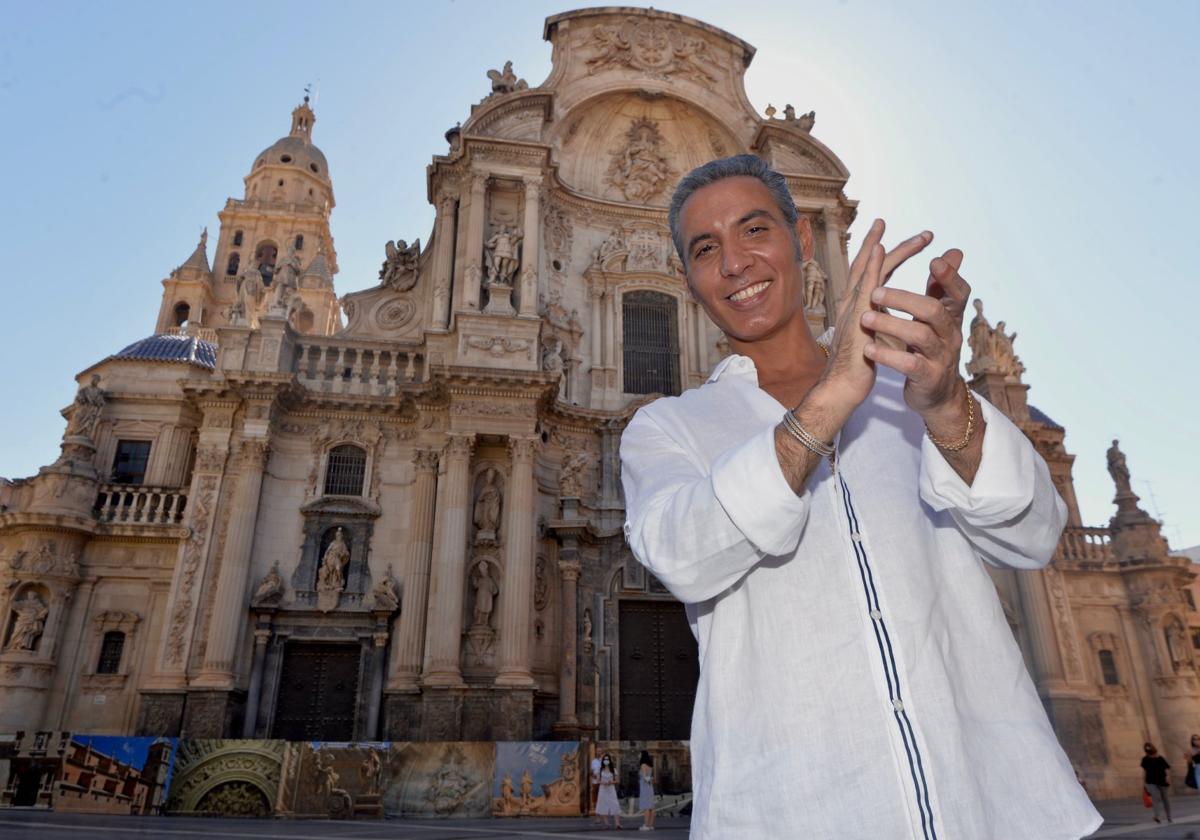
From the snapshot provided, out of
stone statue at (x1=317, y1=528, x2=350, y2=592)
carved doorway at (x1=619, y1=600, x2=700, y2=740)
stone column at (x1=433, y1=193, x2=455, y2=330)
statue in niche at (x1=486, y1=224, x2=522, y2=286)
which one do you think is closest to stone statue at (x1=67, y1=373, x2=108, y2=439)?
stone statue at (x1=317, y1=528, x2=350, y2=592)

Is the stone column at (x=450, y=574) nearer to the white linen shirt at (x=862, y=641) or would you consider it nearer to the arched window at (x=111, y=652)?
the arched window at (x=111, y=652)

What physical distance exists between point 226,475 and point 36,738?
585 centimetres

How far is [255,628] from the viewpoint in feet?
50.1

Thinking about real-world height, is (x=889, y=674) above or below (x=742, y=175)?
below

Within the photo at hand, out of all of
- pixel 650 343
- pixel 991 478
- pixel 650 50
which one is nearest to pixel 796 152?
pixel 650 50

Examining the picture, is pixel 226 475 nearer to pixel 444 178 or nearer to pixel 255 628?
pixel 255 628

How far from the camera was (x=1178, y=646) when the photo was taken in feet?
66.4

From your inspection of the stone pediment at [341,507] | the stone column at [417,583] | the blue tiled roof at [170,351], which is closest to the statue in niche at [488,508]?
the stone column at [417,583]

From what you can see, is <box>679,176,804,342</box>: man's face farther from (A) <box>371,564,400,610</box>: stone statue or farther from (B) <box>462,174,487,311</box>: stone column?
(B) <box>462,174,487,311</box>: stone column

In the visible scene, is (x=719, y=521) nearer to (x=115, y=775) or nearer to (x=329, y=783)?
(x=329, y=783)

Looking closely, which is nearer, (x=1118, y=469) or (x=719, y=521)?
(x=719, y=521)

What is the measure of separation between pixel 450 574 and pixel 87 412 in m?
11.4

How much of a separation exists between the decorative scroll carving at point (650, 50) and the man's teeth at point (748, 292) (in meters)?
21.8

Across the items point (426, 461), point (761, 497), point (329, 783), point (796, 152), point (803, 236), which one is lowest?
point (329, 783)
